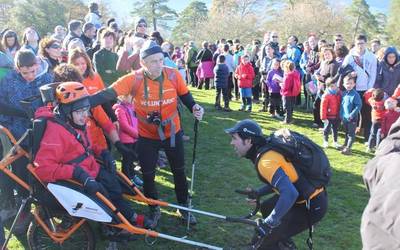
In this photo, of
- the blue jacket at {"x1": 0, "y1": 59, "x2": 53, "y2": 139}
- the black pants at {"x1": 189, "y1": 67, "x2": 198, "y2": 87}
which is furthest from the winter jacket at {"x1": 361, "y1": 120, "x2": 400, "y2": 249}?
the black pants at {"x1": 189, "y1": 67, "x2": 198, "y2": 87}

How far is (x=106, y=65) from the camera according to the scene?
24.0 ft

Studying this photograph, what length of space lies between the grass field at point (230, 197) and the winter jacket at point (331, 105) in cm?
77

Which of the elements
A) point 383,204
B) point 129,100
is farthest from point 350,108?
point 383,204

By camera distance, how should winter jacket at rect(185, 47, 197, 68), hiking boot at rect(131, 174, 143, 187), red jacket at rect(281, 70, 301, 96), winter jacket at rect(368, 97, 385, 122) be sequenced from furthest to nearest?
winter jacket at rect(185, 47, 197, 68)
red jacket at rect(281, 70, 301, 96)
winter jacket at rect(368, 97, 385, 122)
hiking boot at rect(131, 174, 143, 187)

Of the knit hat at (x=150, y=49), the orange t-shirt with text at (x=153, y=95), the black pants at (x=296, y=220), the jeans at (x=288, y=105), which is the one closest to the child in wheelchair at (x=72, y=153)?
the orange t-shirt with text at (x=153, y=95)

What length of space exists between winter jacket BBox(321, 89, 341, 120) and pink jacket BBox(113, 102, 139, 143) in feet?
15.1

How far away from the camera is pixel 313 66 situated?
1254 cm

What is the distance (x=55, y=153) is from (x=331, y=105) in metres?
6.70

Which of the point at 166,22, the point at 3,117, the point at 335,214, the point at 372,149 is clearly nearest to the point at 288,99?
the point at 372,149

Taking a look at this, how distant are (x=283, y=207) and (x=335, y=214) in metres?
2.84

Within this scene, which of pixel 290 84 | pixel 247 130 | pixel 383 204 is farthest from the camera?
pixel 290 84

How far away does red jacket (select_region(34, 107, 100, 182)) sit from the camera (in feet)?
12.9

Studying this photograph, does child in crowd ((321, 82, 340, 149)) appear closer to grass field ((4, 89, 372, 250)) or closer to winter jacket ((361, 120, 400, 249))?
grass field ((4, 89, 372, 250))

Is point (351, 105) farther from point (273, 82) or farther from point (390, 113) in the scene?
point (273, 82)
